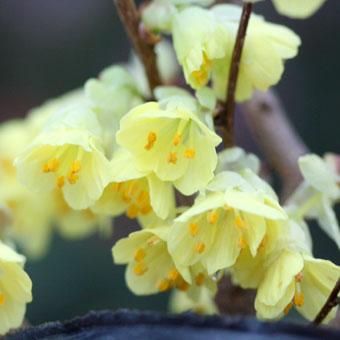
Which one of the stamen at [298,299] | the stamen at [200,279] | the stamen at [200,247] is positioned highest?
the stamen at [200,247]

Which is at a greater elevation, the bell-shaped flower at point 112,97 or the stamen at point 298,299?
the bell-shaped flower at point 112,97

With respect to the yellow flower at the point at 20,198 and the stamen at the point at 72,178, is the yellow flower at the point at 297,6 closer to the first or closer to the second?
the stamen at the point at 72,178

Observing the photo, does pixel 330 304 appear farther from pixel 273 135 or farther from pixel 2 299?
pixel 273 135

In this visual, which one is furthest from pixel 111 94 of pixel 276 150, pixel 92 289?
pixel 92 289

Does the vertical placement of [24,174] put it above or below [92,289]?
above

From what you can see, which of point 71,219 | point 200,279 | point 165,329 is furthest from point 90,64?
point 165,329

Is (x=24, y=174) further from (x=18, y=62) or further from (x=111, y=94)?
(x=18, y=62)

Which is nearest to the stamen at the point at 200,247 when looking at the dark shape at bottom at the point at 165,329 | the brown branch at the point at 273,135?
the dark shape at bottom at the point at 165,329
